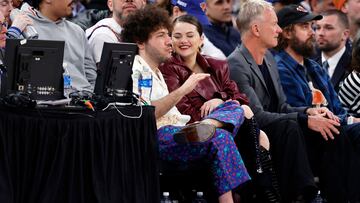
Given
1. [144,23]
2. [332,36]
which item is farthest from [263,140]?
[332,36]

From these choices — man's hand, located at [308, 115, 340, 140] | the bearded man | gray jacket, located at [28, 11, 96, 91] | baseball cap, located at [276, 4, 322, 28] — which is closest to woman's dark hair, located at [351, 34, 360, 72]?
the bearded man

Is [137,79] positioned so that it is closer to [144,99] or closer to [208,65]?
[144,99]

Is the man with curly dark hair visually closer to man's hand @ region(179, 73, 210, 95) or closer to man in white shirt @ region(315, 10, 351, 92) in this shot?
man's hand @ region(179, 73, 210, 95)

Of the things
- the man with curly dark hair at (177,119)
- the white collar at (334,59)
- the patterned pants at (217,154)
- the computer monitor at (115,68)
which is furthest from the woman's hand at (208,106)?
the white collar at (334,59)

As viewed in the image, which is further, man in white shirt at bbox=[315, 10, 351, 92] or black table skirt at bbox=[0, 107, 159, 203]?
man in white shirt at bbox=[315, 10, 351, 92]

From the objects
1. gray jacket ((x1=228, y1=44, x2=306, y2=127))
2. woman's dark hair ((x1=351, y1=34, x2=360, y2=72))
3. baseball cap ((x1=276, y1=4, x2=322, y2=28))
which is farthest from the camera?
baseball cap ((x1=276, y1=4, x2=322, y2=28))

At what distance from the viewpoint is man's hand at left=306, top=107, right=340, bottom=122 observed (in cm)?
895

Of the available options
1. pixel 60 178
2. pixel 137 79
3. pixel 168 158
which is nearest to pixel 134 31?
pixel 137 79

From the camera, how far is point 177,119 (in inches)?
320

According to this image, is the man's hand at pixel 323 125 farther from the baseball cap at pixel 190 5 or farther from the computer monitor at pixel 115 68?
the computer monitor at pixel 115 68

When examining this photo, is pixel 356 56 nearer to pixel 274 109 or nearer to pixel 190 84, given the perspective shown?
pixel 274 109

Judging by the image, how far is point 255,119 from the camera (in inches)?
337

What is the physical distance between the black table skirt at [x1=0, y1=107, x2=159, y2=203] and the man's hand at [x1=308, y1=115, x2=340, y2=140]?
8.01ft

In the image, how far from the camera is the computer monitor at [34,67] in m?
6.70
